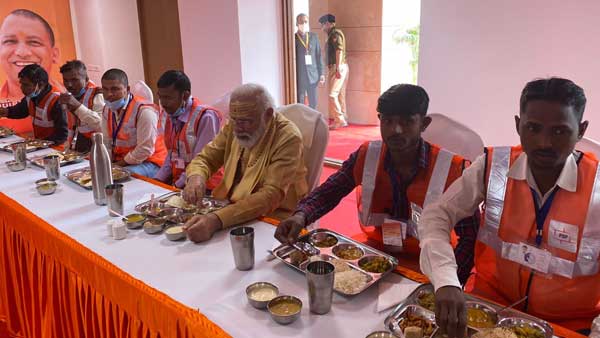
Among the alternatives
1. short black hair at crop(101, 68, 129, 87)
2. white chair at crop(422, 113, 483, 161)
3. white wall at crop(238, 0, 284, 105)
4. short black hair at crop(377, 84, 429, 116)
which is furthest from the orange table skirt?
white wall at crop(238, 0, 284, 105)

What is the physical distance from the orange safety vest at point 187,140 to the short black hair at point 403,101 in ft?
4.51

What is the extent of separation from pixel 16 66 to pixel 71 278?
6.05 metres

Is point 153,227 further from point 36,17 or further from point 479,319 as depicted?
point 36,17

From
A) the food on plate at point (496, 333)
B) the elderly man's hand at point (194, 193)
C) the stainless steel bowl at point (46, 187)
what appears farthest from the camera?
the stainless steel bowl at point (46, 187)

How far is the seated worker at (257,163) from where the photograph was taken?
2.01 m

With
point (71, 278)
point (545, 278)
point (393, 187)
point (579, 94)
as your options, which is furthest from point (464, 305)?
point (71, 278)

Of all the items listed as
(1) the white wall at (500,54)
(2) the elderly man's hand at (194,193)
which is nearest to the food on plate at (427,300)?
(2) the elderly man's hand at (194,193)

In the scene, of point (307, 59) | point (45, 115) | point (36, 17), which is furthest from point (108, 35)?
point (45, 115)

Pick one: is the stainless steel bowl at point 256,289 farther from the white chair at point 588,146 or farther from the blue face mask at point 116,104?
the blue face mask at point 116,104

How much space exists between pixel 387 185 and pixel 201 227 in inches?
30.2

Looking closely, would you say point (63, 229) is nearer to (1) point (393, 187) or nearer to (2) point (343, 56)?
(1) point (393, 187)

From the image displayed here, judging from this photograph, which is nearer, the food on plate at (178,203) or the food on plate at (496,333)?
the food on plate at (496,333)

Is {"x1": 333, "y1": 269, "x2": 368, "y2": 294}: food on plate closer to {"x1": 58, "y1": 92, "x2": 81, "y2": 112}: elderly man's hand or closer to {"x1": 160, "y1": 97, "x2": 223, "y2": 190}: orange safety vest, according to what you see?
{"x1": 160, "y1": 97, "x2": 223, "y2": 190}: orange safety vest

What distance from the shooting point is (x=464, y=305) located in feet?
3.64
